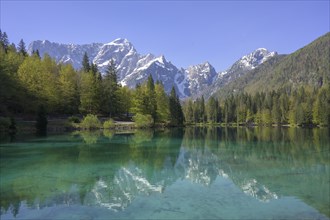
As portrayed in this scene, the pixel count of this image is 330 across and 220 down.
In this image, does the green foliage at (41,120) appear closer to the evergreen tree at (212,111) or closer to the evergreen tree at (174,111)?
the evergreen tree at (174,111)

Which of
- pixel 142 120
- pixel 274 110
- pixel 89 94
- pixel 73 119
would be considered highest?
pixel 89 94

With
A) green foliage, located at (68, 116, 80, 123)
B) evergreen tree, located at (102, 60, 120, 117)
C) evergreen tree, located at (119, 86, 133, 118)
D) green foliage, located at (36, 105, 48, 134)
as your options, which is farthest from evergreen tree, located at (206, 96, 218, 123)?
green foliage, located at (36, 105, 48, 134)

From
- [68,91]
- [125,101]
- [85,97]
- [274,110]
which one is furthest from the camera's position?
[274,110]

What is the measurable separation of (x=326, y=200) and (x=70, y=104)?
6847 cm

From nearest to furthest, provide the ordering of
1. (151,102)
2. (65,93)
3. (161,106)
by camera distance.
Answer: (65,93)
(151,102)
(161,106)

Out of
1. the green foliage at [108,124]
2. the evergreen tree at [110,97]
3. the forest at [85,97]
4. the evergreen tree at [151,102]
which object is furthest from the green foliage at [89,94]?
the evergreen tree at [151,102]

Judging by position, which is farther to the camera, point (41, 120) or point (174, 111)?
point (174, 111)

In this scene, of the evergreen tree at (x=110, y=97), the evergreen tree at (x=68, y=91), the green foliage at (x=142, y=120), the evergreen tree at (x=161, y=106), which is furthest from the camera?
the evergreen tree at (x=161, y=106)

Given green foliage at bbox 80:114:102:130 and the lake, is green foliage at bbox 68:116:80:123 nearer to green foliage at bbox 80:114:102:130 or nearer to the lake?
green foliage at bbox 80:114:102:130

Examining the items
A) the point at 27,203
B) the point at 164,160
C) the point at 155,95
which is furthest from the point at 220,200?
the point at 155,95

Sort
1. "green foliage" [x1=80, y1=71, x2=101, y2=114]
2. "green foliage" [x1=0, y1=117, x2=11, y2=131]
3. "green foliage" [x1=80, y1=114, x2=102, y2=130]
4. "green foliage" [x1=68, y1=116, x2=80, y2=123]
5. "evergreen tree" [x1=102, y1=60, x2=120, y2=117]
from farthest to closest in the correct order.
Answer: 1. "evergreen tree" [x1=102, y1=60, x2=120, y2=117]
2. "green foliage" [x1=80, y1=71, x2=101, y2=114]
3. "green foliage" [x1=68, y1=116, x2=80, y2=123]
4. "green foliage" [x1=80, y1=114, x2=102, y2=130]
5. "green foliage" [x1=0, y1=117, x2=11, y2=131]

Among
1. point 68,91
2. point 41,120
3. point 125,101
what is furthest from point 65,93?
point 125,101

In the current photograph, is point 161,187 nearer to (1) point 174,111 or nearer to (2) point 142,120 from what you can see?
(2) point 142,120

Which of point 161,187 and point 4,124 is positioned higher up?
point 4,124
